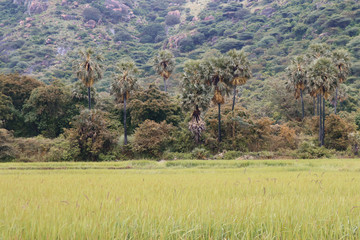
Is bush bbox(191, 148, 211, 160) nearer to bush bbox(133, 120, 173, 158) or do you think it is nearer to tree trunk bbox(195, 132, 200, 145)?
tree trunk bbox(195, 132, 200, 145)

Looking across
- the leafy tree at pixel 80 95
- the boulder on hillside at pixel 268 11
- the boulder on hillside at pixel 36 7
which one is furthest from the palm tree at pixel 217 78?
the boulder on hillside at pixel 36 7

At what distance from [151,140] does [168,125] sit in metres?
4.02

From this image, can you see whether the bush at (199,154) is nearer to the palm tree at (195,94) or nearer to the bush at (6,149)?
the palm tree at (195,94)

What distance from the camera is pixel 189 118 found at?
36375 millimetres

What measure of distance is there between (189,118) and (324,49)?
3142 cm

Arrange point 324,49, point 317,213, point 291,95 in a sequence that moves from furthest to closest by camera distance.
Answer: point 291,95, point 324,49, point 317,213

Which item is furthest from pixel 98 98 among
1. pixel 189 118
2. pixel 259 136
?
pixel 259 136

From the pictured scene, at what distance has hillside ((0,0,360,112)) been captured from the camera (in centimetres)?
9312

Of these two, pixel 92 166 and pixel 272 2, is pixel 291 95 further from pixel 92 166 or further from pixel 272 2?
pixel 272 2

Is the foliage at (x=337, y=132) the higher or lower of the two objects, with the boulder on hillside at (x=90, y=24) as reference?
lower

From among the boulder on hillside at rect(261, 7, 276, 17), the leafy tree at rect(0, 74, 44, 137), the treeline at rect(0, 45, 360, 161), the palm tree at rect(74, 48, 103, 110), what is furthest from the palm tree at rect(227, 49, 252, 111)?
the boulder on hillside at rect(261, 7, 276, 17)

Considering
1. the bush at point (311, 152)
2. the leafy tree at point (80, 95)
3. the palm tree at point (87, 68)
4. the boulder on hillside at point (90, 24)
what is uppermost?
the boulder on hillside at point (90, 24)

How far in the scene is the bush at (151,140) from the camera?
32.2 metres

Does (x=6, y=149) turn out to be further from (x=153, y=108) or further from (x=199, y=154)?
(x=199, y=154)
